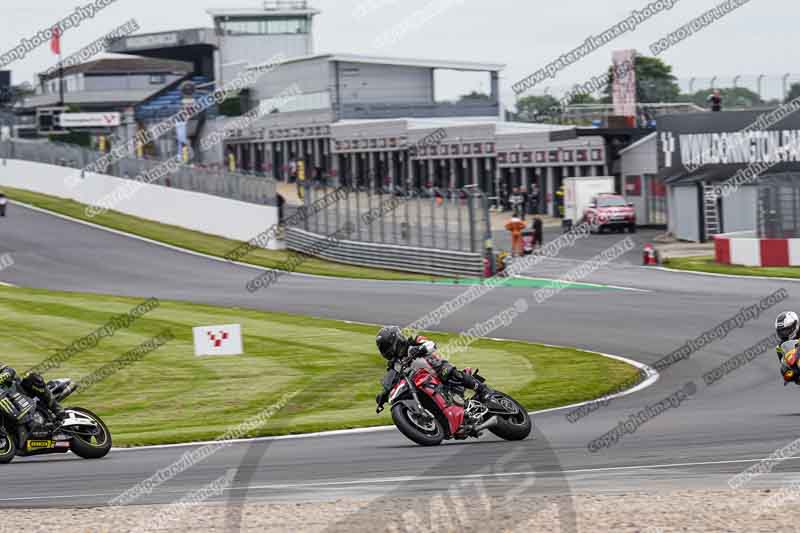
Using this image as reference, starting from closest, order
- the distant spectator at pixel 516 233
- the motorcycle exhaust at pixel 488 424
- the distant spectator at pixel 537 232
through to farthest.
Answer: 1. the motorcycle exhaust at pixel 488 424
2. the distant spectator at pixel 516 233
3. the distant spectator at pixel 537 232

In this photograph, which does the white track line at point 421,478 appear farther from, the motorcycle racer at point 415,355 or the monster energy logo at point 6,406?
the monster energy logo at point 6,406

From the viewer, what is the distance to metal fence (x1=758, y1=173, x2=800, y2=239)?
3825 centimetres

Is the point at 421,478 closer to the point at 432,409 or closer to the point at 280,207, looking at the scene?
the point at 432,409

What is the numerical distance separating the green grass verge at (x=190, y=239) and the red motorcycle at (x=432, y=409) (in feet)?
94.2

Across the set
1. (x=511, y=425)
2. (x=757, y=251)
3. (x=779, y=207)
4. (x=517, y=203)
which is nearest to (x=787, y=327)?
(x=511, y=425)

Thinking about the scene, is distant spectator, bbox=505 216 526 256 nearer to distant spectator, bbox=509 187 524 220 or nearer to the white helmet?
distant spectator, bbox=509 187 524 220

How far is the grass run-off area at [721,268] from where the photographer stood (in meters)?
36.4

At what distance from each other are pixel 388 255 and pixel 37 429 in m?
32.4

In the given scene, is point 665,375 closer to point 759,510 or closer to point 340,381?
point 340,381

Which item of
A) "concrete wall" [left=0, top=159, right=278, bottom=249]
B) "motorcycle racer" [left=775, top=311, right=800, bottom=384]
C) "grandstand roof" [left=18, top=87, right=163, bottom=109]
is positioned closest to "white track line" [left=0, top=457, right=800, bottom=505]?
"motorcycle racer" [left=775, top=311, right=800, bottom=384]

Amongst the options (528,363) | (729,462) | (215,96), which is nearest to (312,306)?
(528,363)

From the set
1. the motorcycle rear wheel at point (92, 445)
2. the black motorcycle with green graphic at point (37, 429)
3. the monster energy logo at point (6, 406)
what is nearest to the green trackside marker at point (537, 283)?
the motorcycle rear wheel at point (92, 445)

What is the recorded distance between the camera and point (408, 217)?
45.0m

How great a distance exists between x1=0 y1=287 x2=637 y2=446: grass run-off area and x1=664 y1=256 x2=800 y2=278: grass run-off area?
12991mm
